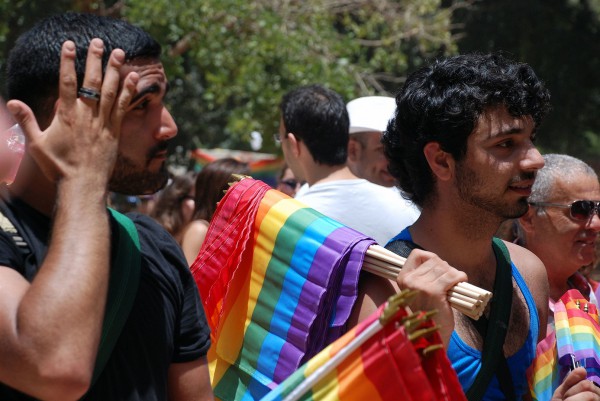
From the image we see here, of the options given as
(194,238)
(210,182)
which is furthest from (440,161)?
(210,182)

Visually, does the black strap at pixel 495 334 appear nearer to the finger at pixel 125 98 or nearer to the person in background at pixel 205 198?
the finger at pixel 125 98

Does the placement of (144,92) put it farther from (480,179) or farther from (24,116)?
(480,179)

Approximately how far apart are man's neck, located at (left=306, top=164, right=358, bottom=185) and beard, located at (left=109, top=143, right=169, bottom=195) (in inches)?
107

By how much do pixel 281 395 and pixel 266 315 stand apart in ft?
2.48

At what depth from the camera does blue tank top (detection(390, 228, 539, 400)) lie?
2.68 metres

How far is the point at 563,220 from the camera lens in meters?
3.81

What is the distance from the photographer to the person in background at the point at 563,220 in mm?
3793

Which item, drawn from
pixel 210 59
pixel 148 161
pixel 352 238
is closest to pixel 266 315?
pixel 352 238

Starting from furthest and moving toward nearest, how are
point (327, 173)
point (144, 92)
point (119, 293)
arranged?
point (327, 173), point (144, 92), point (119, 293)

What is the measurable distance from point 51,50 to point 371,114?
3366 mm

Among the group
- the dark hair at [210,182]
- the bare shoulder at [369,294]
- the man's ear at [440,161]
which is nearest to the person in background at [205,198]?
the dark hair at [210,182]

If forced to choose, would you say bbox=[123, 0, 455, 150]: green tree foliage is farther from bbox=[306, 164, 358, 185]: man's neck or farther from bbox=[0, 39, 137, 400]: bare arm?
bbox=[0, 39, 137, 400]: bare arm

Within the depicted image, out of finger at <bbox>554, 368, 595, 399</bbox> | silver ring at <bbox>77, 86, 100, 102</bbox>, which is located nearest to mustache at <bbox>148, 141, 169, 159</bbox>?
silver ring at <bbox>77, 86, 100, 102</bbox>

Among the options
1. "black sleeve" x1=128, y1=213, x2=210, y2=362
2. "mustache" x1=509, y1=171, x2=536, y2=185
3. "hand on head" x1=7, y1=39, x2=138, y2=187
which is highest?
"hand on head" x1=7, y1=39, x2=138, y2=187
